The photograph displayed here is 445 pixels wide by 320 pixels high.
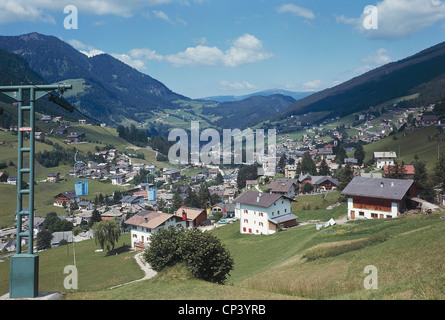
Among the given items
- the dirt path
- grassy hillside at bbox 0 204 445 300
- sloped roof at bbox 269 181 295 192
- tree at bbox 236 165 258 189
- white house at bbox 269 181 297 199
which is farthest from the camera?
tree at bbox 236 165 258 189

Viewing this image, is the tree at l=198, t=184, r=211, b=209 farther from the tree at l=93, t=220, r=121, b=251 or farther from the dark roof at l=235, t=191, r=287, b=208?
the tree at l=93, t=220, r=121, b=251

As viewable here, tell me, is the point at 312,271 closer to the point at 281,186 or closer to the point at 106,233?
the point at 106,233

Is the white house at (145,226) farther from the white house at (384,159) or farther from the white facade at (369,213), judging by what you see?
the white house at (384,159)

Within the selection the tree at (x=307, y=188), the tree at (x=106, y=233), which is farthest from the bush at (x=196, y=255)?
the tree at (x=307, y=188)

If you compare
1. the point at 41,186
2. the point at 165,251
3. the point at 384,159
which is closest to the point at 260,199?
the point at 165,251

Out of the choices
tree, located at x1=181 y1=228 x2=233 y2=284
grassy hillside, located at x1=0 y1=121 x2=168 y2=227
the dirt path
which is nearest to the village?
grassy hillside, located at x1=0 y1=121 x2=168 y2=227

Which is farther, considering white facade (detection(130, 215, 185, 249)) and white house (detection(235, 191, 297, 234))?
white facade (detection(130, 215, 185, 249))
